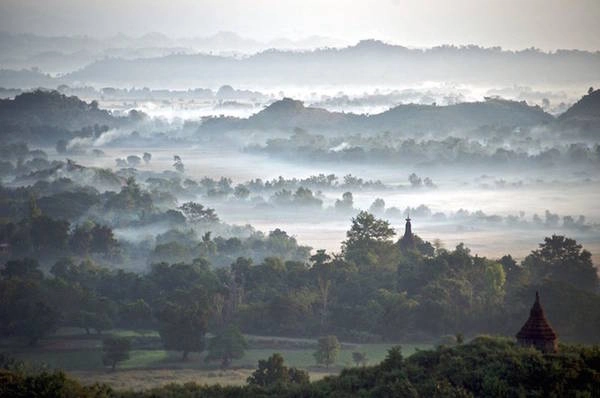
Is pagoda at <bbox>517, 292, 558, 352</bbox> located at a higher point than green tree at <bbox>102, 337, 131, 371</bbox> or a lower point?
higher

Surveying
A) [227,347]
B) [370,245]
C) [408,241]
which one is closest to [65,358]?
[227,347]

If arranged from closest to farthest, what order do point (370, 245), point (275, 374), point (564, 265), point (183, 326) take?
point (275, 374)
point (183, 326)
point (564, 265)
point (370, 245)

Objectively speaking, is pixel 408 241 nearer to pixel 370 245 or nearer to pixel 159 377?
pixel 370 245

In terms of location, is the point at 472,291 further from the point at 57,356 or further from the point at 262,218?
the point at 262,218

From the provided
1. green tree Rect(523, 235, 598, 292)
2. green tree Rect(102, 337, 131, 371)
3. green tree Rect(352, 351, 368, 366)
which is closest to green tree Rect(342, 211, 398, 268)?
green tree Rect(523, 235, 598, 292)

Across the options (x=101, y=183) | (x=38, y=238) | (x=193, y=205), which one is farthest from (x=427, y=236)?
(x=101, y=183)

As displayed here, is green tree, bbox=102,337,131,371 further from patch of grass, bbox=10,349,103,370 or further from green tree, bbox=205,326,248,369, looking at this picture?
green tree, bbox=205,326,248,369

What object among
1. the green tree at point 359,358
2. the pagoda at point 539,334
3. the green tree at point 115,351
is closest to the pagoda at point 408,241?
the green tree at point 359,358
